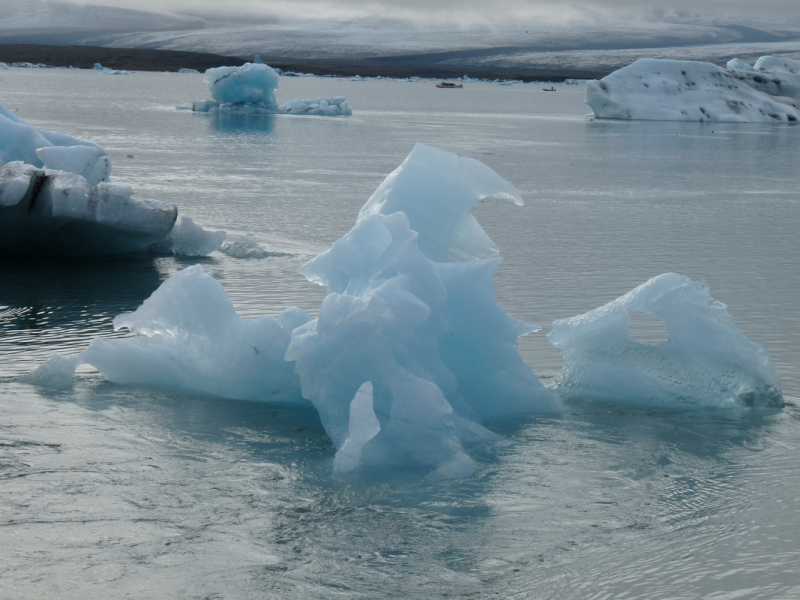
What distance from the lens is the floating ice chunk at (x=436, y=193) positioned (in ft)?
Result: 16.8

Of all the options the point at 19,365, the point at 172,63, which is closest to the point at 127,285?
the point at 19,365

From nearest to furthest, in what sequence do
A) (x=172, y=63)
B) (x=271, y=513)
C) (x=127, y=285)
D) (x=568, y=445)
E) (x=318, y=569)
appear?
1. (x=318, y=569)
2. (x=271, y=513)
3. (x=568, y=445)
4. (x=127, y=285)
5. (x=172, y=63)

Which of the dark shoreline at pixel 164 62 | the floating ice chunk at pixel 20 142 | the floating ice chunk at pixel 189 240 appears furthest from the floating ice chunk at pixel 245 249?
the dark shoreline at pixel 164 62

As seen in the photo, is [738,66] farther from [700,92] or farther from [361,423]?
[361,423]

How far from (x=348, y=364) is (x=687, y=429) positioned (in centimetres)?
164

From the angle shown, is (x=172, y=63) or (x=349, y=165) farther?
(x=172, y=63)

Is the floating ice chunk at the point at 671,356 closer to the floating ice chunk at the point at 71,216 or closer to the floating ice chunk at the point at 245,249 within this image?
the floating ice chunk at the point at 245,249

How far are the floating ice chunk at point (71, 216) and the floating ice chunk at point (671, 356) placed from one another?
406 centimetres

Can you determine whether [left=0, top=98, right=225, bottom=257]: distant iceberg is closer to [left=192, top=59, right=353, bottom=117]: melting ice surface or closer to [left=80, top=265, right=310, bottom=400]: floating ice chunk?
[left=80, top=265, right=310, bottom=400]: floating ice chunk

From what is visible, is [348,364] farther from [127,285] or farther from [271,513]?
[127,285]

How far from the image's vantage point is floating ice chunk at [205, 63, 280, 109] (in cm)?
2878

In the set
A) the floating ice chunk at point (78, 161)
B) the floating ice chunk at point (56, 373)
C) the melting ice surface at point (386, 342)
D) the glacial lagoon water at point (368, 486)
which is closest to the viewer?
the glacial lagoon water at point (368, 486)

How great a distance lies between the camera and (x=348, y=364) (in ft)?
13.7

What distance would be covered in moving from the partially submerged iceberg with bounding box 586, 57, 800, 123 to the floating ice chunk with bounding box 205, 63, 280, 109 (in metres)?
9.83
